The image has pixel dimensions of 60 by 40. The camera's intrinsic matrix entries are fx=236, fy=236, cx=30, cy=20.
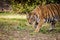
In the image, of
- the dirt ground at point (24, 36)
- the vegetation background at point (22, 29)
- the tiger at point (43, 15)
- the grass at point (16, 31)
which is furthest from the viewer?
the tiger at point (43, 15)

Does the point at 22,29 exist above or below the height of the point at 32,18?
below

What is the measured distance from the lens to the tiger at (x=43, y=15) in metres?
6.53

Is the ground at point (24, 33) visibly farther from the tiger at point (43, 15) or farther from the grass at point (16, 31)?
the tiger at point (43, 15)

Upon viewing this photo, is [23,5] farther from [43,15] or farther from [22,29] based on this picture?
[43,15]

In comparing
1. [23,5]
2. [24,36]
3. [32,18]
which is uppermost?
[23,5]

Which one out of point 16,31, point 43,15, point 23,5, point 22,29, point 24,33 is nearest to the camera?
point 24,33

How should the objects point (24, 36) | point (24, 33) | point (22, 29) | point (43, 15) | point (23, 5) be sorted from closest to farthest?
point (24, 36) → point (24, 33) → point (43, 15) → point (22, 29) → point (23, 5)

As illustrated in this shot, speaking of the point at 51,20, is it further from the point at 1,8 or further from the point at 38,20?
Answer: the point at 1,8

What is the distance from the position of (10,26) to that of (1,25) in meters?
0.33

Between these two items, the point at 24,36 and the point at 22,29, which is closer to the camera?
the point at 24,36

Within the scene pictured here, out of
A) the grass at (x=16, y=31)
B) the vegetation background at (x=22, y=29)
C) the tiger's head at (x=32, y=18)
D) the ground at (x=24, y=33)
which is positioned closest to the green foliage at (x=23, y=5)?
the vegetation background at (x=22, y=29)

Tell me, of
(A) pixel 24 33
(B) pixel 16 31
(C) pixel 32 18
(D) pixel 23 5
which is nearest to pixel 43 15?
(C) pixel 32 18

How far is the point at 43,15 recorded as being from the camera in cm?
652

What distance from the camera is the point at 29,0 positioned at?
9398 mm
